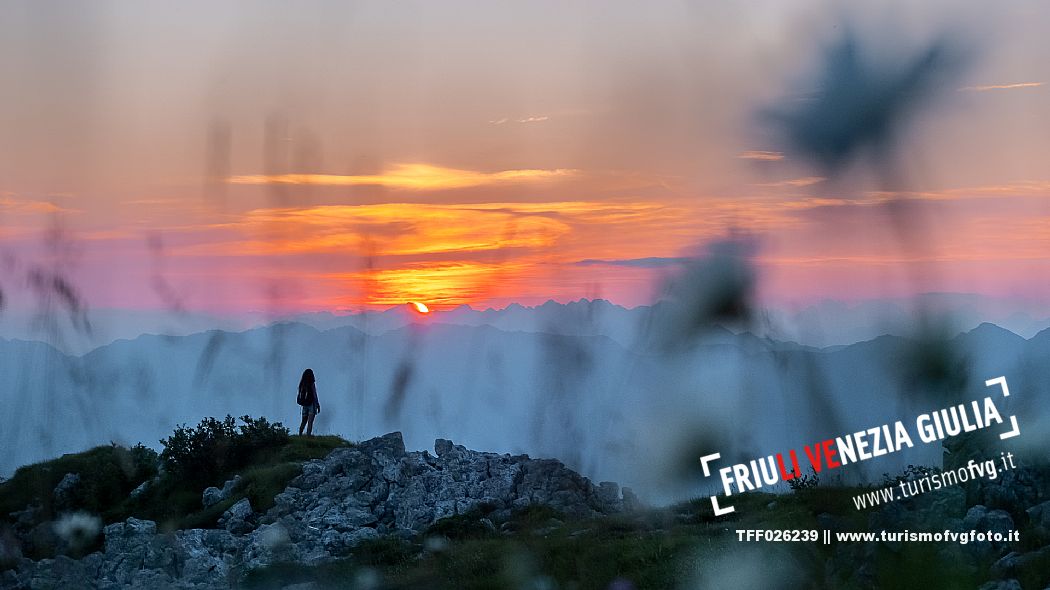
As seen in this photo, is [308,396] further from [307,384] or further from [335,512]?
[335,512]

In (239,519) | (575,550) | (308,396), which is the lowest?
(239,519)

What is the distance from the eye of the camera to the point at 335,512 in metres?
33.7

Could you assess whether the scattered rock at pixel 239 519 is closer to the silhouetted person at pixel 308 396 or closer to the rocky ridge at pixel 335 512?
the rocky ridge at pixel 335 512

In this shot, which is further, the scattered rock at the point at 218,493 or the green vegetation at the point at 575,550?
the scattered rock at the point at 218,493

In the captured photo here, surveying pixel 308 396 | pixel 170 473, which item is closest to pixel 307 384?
pixel 308 396

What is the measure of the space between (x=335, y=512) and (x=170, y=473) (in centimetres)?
1184

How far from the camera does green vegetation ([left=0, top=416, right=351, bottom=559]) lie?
3997cm

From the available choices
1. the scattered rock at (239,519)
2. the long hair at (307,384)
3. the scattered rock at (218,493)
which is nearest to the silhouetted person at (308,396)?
the long hair at (307,384)

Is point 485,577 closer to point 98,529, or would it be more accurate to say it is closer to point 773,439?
point 773,439

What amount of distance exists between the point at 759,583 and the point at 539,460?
13428 millimetres

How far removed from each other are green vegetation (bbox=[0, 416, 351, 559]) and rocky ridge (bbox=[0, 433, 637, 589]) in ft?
7.11

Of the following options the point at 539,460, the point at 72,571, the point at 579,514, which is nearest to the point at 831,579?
the point at 579,514

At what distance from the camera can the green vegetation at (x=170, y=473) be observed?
40.0 m

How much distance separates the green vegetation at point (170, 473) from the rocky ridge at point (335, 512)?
217cm
